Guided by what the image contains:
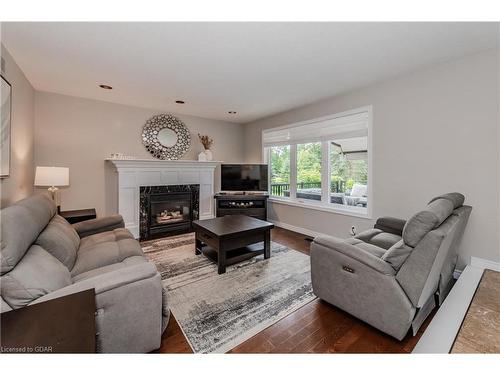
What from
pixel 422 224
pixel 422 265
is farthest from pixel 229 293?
pixel 422 224

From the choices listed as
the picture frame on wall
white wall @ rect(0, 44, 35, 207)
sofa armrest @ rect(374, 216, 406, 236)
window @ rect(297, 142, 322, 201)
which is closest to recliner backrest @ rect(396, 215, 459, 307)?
sofa armrest @ rect(374, 216, 406, 236)

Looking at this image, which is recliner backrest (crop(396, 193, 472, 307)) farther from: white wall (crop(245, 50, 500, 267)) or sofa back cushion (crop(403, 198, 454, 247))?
white wall (crop(245, 50, 500, 267))

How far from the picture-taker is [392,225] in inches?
104

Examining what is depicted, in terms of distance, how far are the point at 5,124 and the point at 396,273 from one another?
12.0 ft

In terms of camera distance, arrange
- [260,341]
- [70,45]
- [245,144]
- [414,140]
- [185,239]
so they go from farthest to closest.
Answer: [245,144], [185,239], [414,140], [70,45], [260,341]

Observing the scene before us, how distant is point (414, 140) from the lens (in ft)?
9.13

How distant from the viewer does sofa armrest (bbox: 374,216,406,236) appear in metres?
2.57

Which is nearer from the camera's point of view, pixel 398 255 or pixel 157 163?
pixel 398 255

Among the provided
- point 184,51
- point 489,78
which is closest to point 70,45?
point 184,51

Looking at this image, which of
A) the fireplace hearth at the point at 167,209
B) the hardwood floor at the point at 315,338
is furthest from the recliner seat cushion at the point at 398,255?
the fireplace hearth at the point at 167,209

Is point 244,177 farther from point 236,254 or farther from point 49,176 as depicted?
point 49,176

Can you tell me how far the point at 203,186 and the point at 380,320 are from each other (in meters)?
3.96

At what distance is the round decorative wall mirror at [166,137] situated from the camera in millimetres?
4414
